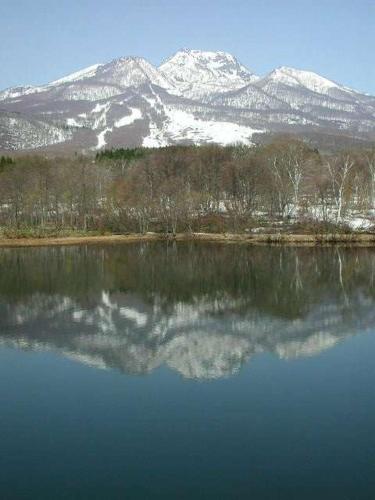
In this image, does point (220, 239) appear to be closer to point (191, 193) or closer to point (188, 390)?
point (191, 193)

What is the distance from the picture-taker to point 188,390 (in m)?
14.1

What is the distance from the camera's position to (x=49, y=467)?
10.4 metres

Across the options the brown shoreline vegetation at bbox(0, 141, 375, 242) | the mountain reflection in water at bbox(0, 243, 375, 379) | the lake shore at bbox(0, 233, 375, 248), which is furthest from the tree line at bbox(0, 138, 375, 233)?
the mountain reflection in water at bbox(0, 243, 375, 379)

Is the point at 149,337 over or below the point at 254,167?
below

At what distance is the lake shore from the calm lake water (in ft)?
65.5

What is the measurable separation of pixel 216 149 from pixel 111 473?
6223 cm

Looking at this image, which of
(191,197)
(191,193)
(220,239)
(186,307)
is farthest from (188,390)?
(191,193)

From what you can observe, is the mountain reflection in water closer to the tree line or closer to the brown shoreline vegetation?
the brown shoreline vegetation

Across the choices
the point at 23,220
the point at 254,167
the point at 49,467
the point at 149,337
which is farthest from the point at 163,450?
the point at 23,220

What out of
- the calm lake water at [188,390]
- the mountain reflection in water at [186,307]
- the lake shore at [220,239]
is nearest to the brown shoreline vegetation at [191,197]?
the lake shore at [220,239]

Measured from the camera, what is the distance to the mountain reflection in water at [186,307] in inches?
704

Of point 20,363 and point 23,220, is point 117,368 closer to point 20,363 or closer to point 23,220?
point 20,363

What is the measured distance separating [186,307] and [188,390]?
10424 millimetres

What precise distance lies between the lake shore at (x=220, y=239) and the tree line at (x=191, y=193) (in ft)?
6.26
